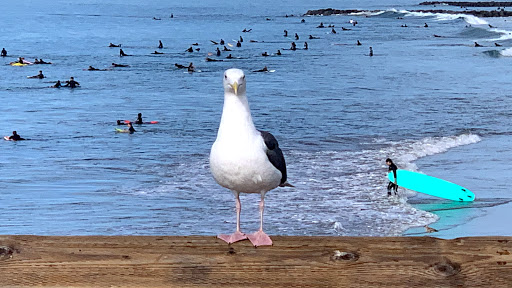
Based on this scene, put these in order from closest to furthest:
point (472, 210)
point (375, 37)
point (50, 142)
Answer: point (472, 210) < point (50, 142) < point (375, 37)

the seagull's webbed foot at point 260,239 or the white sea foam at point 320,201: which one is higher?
the seagull's webbed foot at point 260,239

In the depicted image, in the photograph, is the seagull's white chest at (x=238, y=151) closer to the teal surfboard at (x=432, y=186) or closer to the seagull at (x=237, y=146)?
the seagull at (x=237, y=146)

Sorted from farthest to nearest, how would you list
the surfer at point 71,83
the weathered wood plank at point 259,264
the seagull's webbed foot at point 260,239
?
1. the surfer at point 71,83
2. the seagull's webbed foot at point 260,239
3. the weathered wood plank at point 259,264

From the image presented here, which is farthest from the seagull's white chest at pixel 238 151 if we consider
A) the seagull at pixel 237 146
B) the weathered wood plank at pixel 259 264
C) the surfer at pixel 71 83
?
the surfer at pixel 71 83

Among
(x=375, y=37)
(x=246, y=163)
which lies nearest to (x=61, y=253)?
(x=246, y=163)

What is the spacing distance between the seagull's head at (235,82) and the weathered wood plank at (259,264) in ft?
2.75

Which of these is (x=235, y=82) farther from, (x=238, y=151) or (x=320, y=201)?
(x=320, y=201)

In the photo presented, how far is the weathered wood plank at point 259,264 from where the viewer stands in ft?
11.9

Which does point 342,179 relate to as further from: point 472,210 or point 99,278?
point 99,278

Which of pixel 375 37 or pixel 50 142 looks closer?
pixel 50 142

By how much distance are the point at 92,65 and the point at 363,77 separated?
878 inches

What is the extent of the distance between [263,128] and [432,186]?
14.2 m

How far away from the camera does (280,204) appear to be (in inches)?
658

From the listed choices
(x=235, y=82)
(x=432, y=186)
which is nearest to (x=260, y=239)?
(x=235, y=82)
